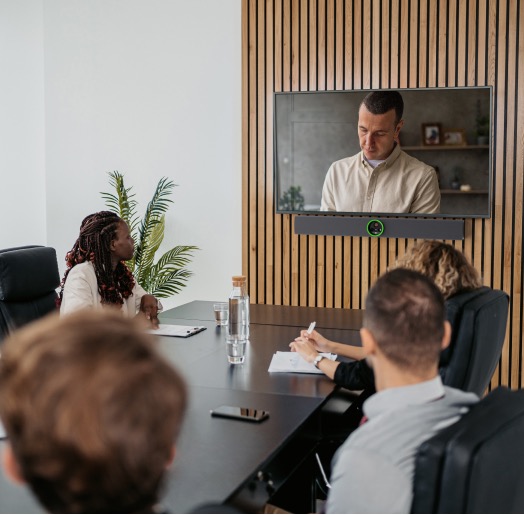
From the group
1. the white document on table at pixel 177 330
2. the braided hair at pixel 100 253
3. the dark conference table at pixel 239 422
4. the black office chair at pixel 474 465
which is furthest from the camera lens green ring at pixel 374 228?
the black office chair at pixel 474 465

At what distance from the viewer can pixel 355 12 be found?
17.8ft

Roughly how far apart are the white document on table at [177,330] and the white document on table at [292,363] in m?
0.58

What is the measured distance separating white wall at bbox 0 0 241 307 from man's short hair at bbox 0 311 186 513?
503 cm

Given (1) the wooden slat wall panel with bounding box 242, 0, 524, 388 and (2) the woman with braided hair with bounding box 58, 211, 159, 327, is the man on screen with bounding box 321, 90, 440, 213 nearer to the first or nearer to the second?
(1) the wooden slat wall panel with bounding box 242, 0, 524, 388

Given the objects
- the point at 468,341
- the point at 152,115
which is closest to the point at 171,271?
the point at 152,115

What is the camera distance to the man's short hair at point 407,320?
1.83 m

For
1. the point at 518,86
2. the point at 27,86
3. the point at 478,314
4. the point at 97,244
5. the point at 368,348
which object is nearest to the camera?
the point at 368,348

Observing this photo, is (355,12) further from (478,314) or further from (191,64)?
(478,314)

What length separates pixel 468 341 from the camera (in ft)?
8.64

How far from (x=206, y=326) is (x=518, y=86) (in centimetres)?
272

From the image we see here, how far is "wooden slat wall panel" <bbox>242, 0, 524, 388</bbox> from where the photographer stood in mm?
5113

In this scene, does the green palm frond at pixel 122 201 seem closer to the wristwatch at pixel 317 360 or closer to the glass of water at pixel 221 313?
the glass of water at pixel 221 313

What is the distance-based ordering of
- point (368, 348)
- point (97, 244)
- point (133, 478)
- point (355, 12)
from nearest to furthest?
point (133, 478) < point (368, 348) < point (97, 244) < point (355, 12)

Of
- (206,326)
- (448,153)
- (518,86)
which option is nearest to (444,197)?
(448,153)
